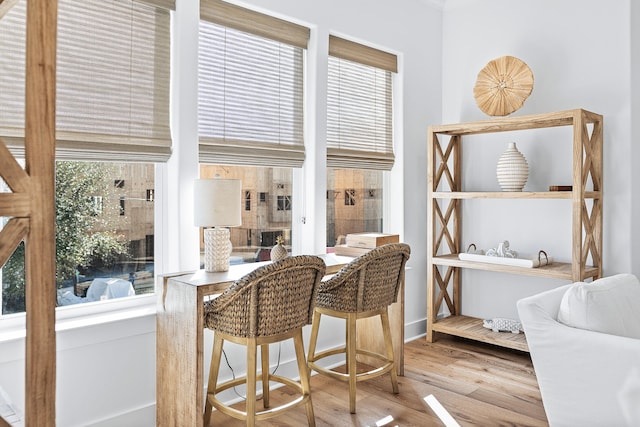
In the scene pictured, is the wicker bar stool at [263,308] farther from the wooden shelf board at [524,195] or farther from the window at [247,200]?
the wooden shelf board at [524,195]

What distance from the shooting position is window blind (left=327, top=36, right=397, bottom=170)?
11.7ft

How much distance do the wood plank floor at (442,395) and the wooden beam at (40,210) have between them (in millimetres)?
1834

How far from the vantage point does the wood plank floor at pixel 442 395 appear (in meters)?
2.61

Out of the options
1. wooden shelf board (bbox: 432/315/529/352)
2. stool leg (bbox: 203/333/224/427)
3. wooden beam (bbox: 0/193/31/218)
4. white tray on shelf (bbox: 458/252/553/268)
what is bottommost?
wooden shelf board (bbox: 432/315/529/352)

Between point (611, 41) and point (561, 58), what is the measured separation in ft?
1.08

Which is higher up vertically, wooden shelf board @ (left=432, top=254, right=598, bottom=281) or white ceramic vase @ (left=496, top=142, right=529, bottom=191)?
white ceramic vase @ (left=496, top=142, right=529, bottom=191)

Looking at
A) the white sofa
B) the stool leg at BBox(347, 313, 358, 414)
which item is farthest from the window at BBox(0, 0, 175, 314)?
the white sofa

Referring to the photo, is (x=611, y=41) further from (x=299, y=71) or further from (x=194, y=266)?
(x=194, y=266)

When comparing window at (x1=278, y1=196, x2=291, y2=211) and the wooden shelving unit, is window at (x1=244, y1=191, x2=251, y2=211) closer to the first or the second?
window at (x1=278, y1=196, x2=291, y2=211)

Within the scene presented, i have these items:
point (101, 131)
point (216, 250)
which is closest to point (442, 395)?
point (216, 250)

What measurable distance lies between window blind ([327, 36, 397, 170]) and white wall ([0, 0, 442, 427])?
0.09 metres

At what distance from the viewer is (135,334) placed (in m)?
2.46

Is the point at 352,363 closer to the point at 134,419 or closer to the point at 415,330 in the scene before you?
the point at 134,419

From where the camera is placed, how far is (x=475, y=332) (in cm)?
370
